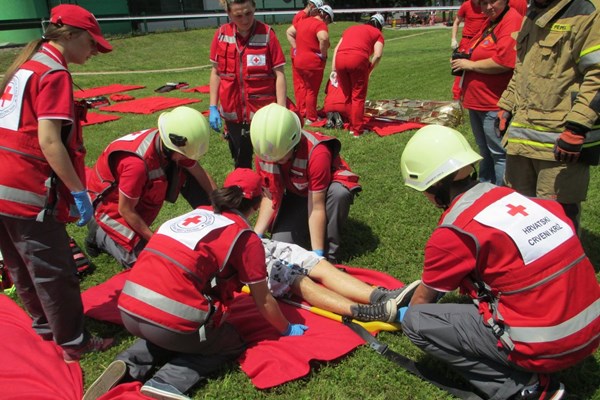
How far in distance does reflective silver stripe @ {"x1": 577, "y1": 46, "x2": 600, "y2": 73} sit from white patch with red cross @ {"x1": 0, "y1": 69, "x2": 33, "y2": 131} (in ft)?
11.0

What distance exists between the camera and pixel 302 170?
4352 millimetres

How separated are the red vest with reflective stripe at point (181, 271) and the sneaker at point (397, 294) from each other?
1.24 meters

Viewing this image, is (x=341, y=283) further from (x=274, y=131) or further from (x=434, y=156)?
(x=434, y=156)

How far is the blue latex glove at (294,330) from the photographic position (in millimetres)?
3488

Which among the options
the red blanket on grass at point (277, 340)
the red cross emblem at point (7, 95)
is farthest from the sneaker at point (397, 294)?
the red cross emblem at point (7, 95)

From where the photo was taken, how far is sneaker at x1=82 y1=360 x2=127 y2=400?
9.61 feet

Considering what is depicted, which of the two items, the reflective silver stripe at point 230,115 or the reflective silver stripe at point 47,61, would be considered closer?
Answer: the reflective silver stripe at point 47,61

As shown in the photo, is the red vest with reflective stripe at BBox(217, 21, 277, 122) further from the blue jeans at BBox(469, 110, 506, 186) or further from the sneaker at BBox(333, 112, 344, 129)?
the sneaker at BBox(333, 112, 344, 129)

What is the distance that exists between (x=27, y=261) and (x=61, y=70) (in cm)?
117

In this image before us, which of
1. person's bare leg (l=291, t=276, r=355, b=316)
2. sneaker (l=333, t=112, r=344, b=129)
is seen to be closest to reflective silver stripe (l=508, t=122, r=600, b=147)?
person's bare leg (l=291, t=276, r=355, b=316)

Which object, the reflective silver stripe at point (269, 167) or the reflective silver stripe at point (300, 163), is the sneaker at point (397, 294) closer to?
the reflective silver stripe at point (300, 163)

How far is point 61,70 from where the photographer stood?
2.90 meters

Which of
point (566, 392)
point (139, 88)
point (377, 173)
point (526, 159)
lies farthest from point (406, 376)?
point (139, 88)

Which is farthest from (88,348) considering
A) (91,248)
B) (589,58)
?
(589,58)
